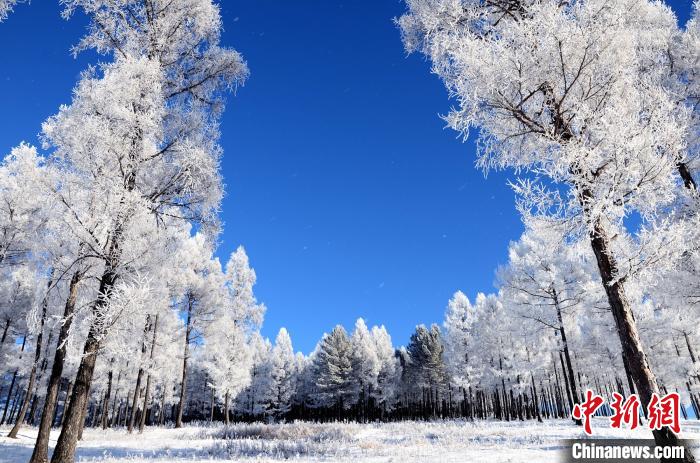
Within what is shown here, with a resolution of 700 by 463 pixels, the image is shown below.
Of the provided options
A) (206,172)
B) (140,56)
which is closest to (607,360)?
(206,172)

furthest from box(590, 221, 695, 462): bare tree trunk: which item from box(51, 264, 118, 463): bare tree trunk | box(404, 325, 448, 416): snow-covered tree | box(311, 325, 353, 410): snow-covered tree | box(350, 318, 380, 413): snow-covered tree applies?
box(350, 318, 380, 413): snow-covered tree

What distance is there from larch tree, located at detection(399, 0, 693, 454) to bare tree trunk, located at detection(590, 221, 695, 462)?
0.05 ft

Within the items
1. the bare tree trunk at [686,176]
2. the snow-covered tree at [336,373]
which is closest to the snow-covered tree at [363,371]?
the snow-covered tree at [336,373]

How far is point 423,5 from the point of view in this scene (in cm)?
840

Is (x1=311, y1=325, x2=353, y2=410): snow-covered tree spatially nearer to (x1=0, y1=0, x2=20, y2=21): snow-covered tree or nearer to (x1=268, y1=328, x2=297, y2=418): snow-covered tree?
(x1=268, y1=328, x2=297, y2=418): snow-covered tree

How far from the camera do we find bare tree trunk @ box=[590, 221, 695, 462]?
529cm

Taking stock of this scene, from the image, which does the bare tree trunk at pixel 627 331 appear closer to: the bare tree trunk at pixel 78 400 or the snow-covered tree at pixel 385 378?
the bare tree trunk at pixel 78 400

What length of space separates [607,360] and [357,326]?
99.6 ft

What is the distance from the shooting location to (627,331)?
573 centimetres

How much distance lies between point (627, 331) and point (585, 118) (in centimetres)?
Result: 332

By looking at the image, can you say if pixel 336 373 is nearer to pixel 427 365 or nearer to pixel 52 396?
pixel 427 365

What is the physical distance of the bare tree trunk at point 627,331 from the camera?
17.3ft

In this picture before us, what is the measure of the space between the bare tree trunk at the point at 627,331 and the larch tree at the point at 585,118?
0.6 inches

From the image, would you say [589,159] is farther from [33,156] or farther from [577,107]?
[33,156]
